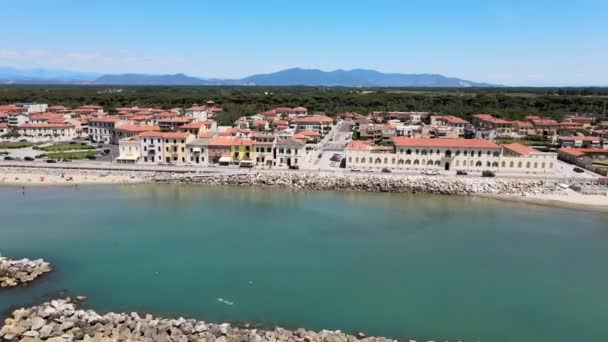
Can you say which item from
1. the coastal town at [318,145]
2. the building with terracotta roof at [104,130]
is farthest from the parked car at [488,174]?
the building with terracotta roof at [104,130]

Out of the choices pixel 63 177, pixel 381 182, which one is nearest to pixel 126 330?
pixel 381 182

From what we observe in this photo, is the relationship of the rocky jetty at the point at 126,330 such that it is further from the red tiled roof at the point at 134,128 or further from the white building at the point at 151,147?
the red tiled roof at the point at 134,128

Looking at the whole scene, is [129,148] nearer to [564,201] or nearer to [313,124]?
[313,124]

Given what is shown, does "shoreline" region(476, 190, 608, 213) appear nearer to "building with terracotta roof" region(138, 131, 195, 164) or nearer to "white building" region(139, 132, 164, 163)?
"building with terracotta roof" region(138, 131, 195, 164)

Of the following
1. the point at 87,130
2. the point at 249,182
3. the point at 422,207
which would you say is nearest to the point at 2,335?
the point at 249,182

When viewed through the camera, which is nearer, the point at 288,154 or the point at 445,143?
the point at 445,143

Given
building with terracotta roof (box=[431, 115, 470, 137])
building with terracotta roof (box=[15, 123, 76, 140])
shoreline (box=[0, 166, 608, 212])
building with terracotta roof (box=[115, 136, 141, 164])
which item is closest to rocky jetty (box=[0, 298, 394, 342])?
shoreline (box=[0, 166, 608, 212])
